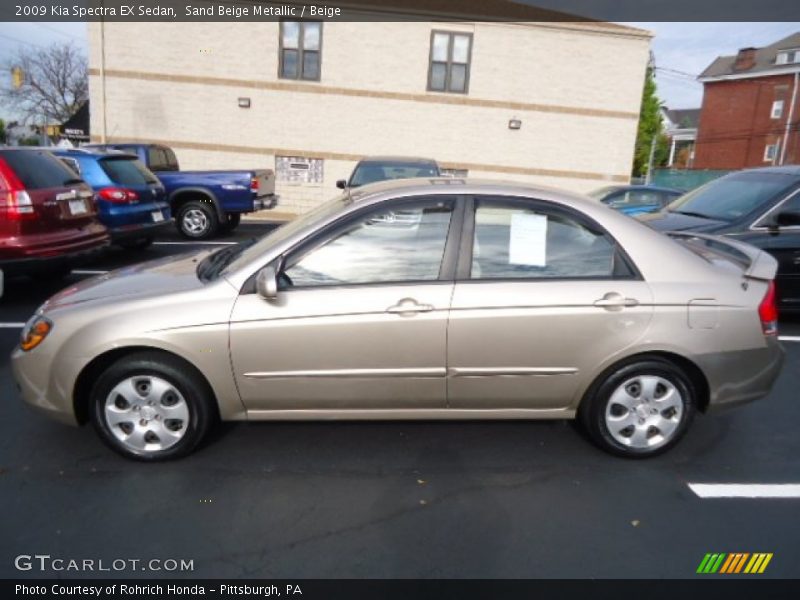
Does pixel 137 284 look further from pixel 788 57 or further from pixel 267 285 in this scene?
pixel 788 57

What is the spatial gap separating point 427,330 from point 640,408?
1368 millimetres

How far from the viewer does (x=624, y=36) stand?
56.5 feet

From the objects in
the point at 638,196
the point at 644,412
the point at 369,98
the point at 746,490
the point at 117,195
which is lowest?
the point at 746,490

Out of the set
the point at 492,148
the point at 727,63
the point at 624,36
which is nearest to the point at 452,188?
the point at 492,148

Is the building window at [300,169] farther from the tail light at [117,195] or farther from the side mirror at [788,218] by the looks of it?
the side mirror at [788,218]

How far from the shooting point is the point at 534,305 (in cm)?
309

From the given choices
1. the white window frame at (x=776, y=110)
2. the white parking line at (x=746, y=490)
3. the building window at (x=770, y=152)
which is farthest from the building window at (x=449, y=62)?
the white window frame at (x=776, y=110)

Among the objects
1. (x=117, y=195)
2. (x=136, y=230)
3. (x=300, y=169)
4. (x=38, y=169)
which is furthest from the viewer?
(x=300, y=169)

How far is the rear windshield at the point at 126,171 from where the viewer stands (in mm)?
8273

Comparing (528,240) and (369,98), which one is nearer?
(528,240)

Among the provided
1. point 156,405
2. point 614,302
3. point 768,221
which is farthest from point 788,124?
point 156,405

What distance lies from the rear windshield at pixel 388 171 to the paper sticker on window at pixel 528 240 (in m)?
7.47

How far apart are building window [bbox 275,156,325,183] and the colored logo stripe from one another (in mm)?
16370

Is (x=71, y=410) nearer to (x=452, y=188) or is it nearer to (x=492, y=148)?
(x=452, y=188)
